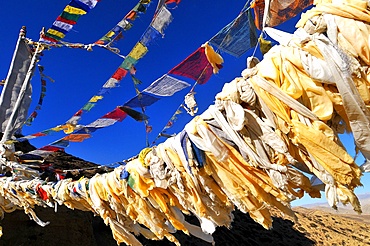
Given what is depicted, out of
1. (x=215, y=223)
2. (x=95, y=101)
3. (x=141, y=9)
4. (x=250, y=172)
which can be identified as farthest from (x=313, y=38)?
(x=95, y=101)

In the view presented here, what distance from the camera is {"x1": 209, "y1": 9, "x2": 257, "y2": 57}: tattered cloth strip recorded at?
2.16 meters

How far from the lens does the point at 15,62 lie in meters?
5.20

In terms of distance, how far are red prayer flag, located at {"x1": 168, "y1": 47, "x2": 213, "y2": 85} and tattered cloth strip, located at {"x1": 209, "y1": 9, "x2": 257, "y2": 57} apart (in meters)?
0.15

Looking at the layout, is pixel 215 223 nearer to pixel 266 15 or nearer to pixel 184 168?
pixel 184 168

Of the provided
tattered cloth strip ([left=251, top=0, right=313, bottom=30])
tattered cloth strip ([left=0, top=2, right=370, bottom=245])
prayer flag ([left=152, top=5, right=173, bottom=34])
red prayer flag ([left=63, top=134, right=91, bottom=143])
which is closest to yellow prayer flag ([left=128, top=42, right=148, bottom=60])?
prayer flag ([left=152, top=5, right=173, bottom=34])

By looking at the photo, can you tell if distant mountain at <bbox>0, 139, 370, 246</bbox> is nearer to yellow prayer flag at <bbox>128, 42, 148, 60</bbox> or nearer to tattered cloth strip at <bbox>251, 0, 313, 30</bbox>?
tattered cloth strip at <bbox>251, 0, 313, 30</bbox>

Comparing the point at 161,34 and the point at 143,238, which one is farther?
the point at 143,238

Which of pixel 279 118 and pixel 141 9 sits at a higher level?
pixel 141 9

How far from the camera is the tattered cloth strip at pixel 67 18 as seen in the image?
158 inches

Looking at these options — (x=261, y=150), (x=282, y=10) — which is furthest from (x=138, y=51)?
(x=261, y=150)

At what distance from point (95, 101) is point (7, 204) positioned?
2.48 meters

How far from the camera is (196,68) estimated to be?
2.48 m

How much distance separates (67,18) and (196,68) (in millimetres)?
2801

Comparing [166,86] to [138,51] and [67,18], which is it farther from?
[67,18]
